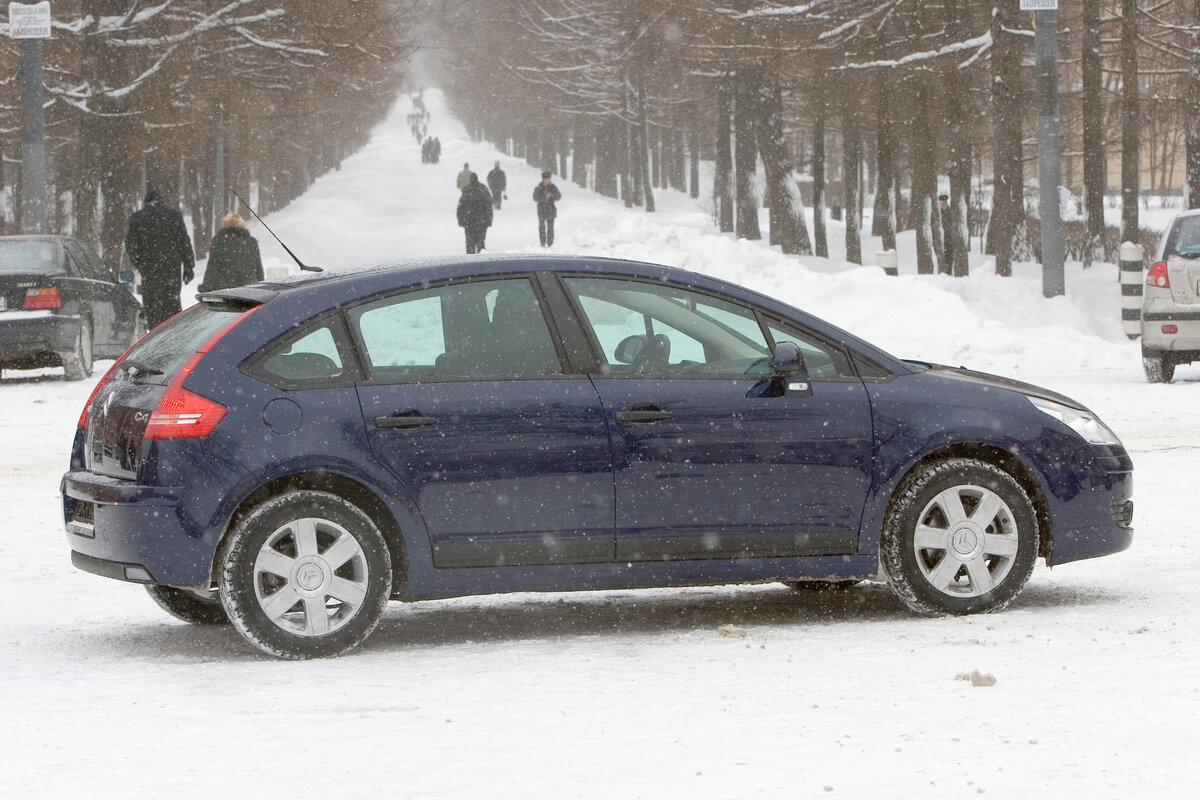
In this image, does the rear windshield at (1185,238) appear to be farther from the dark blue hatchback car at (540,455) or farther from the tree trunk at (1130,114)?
the tree trunk at (1130,114)

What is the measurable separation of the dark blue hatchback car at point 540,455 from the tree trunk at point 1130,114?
24875 mm

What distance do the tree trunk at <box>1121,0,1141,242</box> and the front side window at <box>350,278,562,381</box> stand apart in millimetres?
25509

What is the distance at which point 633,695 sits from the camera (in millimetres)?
5758

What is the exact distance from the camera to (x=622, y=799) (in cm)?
452

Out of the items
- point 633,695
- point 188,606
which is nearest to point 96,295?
point 188,606

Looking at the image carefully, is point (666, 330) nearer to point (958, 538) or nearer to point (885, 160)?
point (958, 538)

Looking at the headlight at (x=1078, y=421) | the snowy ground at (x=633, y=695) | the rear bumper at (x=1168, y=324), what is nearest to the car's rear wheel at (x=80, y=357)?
the snowy ground at (x=633, y=695)

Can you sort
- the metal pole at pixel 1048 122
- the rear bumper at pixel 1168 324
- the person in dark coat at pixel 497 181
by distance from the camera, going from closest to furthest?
the rear bumper at pixel 1168 324
the metal pole at pixel 1048 122
the person in dark coat at pixel 497 181

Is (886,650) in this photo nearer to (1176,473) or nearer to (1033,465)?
(1033,465)

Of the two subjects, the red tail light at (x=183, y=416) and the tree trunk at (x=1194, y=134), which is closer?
the red tail light at (x=183, y=416)

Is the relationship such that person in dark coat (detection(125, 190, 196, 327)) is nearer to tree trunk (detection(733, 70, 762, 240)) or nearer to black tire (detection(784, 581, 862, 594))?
black tire (detection(784, 581, 862, 594))

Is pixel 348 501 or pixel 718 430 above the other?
pixel 718 430

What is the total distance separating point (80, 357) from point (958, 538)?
1400 centimetres

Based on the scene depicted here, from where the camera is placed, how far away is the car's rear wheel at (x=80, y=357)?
19094 mm
